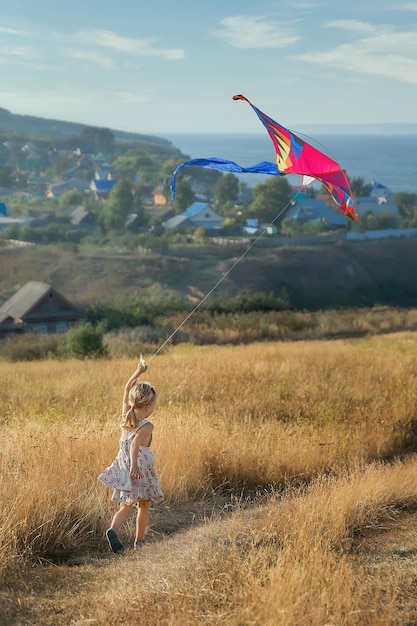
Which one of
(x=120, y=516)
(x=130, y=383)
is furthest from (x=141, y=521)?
(x=130, y=383)

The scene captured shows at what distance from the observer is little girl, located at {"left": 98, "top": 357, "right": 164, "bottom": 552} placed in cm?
621

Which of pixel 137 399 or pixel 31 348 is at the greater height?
pixel 137 399

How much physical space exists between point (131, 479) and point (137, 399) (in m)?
0.57

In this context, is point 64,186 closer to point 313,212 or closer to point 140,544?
point 313,212

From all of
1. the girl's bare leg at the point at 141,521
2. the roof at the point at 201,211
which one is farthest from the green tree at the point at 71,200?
the girl's bare leg at the point at 141,521

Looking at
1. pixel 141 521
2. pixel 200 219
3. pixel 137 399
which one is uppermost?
pixel 137 399

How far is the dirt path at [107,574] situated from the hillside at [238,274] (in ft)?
168

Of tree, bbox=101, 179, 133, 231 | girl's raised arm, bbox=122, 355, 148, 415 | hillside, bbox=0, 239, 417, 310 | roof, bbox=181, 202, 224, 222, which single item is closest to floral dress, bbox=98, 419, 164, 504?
girl's raised arm, bbox=122, 355, 148, 415

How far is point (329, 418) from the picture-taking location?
11.2 meters


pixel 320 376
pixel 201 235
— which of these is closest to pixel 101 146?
pixel 201 235

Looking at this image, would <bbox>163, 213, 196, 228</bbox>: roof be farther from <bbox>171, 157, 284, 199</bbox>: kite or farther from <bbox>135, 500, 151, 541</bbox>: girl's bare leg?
<bbox>135, 500, 151, 541</bbox>: girl's bare leg

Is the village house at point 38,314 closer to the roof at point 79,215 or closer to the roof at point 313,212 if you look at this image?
the roof at point 313,212

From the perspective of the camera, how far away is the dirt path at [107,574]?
15.9ft

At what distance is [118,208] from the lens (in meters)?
89.9
